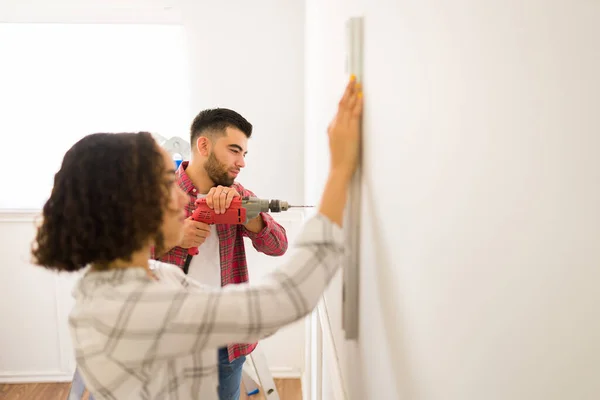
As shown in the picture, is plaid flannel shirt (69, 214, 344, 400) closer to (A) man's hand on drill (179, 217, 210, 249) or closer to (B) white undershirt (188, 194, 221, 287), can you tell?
(A) man's hand on drill (179, 217, 210, 249)

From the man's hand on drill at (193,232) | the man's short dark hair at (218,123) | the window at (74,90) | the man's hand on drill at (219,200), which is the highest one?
the window at (74,90)

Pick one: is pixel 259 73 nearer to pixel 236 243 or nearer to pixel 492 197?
pixel 236 243

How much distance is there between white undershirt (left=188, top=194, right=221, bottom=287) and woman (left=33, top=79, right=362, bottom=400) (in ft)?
2.26

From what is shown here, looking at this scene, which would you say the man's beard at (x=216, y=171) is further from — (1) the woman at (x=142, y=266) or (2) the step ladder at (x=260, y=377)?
(2) the step ladder at (x=260, y=377)

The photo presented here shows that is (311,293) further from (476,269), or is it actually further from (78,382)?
(78,382)

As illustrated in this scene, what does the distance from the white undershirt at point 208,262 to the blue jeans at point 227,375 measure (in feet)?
0.87

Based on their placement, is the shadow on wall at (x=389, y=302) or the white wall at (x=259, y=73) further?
the white wall at (x=259, y=73)

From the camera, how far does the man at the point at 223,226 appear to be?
148cm

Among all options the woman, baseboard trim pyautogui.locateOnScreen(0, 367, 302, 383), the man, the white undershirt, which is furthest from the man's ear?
baseboard trim pyautogui.locateOnScreen(0, 367, 302, 383)

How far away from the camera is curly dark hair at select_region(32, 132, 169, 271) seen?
683 millimetres

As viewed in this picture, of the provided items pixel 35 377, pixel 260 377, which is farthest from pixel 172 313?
pixel 35 377

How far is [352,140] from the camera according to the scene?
0.75 metres

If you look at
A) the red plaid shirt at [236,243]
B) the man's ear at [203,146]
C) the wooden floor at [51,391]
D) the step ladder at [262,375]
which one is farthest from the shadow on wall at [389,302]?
the wooden floor at [51,391]

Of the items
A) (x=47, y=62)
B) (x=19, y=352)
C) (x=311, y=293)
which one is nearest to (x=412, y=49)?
(x=311, y=293)
